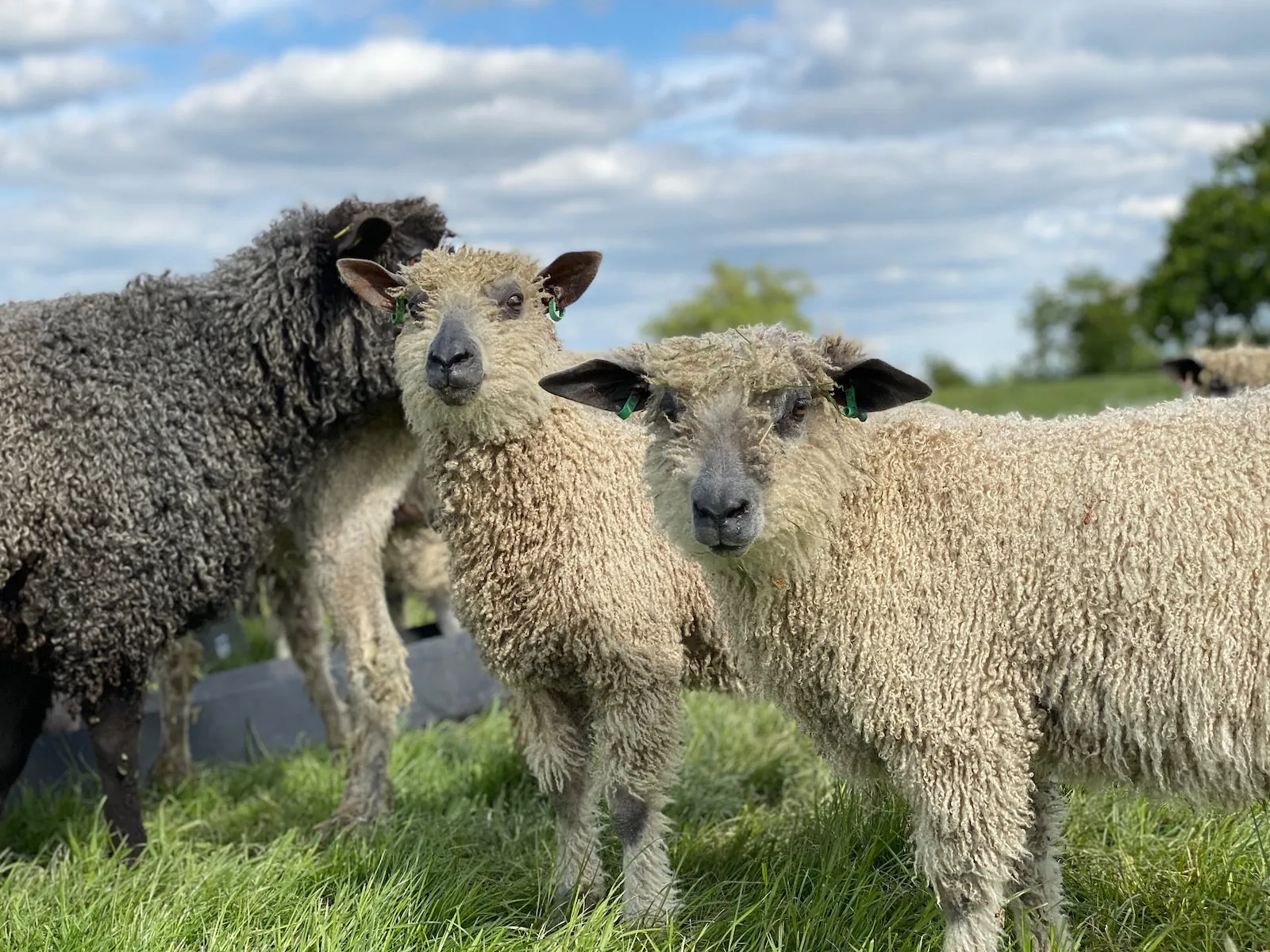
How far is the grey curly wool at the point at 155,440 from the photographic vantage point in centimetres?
485

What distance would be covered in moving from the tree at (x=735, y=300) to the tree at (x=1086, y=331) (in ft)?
116

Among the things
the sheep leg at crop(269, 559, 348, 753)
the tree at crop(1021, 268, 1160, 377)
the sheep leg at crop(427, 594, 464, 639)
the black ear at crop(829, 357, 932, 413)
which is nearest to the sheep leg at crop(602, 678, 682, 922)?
the black ear at crop(829, 357, 932, 413)

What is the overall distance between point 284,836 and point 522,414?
2114 mm

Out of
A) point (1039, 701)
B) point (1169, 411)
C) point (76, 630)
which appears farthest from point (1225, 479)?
point (76, 630)

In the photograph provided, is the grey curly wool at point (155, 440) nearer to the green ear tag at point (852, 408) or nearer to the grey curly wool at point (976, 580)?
the grey curly wool at point (976, 580)

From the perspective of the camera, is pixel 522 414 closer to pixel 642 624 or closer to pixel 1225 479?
pixel 642 624

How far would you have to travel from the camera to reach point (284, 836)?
4973 mm

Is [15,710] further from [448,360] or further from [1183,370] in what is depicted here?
[1183,370]

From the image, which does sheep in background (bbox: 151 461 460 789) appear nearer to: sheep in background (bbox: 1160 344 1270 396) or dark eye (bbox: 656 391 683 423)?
dark eye (bbox: 656 391 683 423)

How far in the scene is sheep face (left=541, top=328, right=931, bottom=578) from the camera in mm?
3033

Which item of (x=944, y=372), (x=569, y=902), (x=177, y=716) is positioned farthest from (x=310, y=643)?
(x=944, y=372)

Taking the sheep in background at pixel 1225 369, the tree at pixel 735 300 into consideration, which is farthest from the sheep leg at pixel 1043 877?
the tree at pixel 735 300

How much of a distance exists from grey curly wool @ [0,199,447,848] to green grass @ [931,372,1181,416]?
26739 mm

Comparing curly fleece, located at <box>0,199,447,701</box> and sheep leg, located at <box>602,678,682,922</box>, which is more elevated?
curly fleece, located at <box>0,199,447,701</box>
